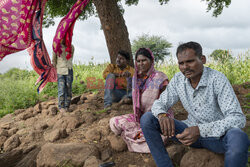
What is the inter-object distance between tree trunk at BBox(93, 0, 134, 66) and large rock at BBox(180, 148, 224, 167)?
3.48 metres

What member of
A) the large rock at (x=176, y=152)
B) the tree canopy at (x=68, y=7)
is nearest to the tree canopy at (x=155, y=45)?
the tree canopy at (x=68, y=7)

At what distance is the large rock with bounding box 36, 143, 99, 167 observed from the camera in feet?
8.14

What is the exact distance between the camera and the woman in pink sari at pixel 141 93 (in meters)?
2.71

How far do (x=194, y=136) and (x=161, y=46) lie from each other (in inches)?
1060

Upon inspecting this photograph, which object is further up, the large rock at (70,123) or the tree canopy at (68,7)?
the tree canopy at (68,7)

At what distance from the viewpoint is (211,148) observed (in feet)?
6.04

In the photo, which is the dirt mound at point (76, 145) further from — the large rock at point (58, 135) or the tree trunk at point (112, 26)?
the tree trunk at point (112, 26)

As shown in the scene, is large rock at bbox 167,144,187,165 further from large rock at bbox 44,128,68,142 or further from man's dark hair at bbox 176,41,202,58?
large rock at bbox 44,128,68,142

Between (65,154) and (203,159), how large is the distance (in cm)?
165

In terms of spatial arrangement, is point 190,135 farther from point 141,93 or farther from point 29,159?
point 29,159

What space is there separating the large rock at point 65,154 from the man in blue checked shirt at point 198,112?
96 centimetres

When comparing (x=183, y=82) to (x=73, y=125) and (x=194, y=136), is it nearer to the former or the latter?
(x=194, y=136)

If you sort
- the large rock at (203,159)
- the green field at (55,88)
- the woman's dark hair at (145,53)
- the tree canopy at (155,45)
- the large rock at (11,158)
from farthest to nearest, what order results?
the tree canopy at (155,45), the green field at (55,88), the large rock at (11,158), the woman's dark hair at (145,53), the large rock at (203,159)

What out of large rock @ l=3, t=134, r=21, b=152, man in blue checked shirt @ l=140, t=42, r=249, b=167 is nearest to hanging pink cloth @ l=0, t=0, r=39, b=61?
large rock @ l=3, t=134, r=21, b=152
